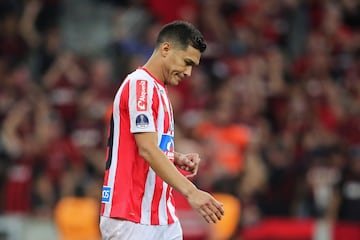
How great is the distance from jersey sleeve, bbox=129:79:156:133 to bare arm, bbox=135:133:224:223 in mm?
50

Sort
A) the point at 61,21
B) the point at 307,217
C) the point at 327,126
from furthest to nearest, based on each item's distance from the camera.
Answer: the point at 61,21
the point at 327,126
the point at 307,217

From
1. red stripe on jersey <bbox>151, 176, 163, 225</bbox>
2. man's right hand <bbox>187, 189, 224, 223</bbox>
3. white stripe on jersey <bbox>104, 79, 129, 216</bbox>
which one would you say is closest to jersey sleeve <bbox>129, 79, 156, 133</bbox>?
white stripe on jersey <bbox>104, 79, 129, 216</bbox>

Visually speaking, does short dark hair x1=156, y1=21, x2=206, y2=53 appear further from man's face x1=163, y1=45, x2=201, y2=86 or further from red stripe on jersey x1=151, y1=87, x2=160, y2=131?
red stripe on jersey x1=151, y1=87, x2=160, y2=131

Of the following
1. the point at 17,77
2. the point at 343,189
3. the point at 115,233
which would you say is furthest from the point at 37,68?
the point at 115,233

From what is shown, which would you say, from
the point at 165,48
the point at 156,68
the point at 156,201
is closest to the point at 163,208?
the point at 156,201

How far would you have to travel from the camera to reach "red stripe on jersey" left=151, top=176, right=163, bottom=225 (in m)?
5.76

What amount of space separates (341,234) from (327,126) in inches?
99.4

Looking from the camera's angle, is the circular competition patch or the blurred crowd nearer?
the circular competition patch

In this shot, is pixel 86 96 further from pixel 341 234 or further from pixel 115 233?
pixel 115 233

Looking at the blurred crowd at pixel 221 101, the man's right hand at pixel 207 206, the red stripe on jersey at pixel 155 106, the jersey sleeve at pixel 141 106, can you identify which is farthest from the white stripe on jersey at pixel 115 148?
the blurred crowd at pixel 221 101

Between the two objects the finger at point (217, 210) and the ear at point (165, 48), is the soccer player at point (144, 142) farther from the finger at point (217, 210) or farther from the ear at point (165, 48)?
the finger at point (217, 210)

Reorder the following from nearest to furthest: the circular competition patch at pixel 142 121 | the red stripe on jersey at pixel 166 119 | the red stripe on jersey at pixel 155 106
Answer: the circular competition patch at pixel 142 121 < the red stripe on jersey at pixel 155 106 < the red stripe on jersey at pixel 166 119

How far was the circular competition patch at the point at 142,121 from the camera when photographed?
560 centimetres

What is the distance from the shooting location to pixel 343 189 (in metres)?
11.9
